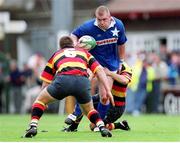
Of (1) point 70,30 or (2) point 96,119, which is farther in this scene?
(1) point 70,30

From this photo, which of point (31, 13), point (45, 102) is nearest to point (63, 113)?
point (31, 13)

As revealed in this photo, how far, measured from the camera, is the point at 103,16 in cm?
1562

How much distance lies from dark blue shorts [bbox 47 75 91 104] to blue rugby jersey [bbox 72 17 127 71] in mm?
1668

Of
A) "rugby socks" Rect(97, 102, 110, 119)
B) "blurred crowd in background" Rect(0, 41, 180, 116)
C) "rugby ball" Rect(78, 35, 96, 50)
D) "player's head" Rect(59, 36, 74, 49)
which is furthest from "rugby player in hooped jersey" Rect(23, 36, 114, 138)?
"blurred crowd in background" Rect(0, 41, 180, 116)

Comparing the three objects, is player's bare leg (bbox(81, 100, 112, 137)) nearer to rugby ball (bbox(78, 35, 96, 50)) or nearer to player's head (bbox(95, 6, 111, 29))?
rugby ball (bbox(78, 35, 96, 50))

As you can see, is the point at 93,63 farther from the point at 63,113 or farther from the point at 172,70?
the point at 172,70

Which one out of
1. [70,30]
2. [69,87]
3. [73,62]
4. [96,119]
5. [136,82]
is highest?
[73,62]

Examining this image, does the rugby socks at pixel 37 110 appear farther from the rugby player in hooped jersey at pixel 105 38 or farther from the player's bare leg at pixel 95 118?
the rugby player in hooped jersey at pixel 105 38

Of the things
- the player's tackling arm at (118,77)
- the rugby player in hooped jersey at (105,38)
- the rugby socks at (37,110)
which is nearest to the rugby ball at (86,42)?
the rugby player in hooped jersey at (105,38)

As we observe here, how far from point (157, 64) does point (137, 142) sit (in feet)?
60.0

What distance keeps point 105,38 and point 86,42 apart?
59 cm

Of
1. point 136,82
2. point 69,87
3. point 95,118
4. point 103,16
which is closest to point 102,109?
point 103,16

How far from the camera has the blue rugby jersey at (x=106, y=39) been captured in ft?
52.6

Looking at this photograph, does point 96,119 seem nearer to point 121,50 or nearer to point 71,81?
point 71,81
